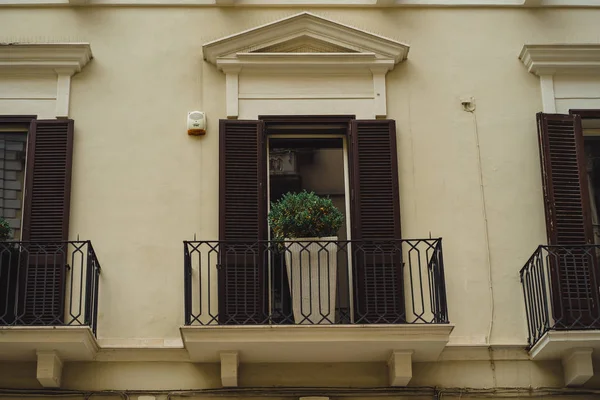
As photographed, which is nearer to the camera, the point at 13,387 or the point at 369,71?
the point at 13,387

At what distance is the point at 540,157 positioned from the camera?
1142cm

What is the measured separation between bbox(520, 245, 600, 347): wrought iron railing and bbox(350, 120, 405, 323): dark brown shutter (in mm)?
1236

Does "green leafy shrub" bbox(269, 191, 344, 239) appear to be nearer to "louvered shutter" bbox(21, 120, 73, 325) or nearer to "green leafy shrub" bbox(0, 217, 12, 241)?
"louvered shutter" bbox(21, 120, 73, 325)

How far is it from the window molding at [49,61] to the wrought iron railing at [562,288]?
16.0ft

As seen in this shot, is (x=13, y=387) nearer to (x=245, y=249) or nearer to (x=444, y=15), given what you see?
(x=245, y=249)

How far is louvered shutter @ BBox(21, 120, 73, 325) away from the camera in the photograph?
10.6 meters

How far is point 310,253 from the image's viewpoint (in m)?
10.5

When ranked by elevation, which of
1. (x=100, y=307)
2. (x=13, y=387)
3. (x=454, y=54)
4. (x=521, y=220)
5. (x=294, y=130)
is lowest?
(x=13, y=387)

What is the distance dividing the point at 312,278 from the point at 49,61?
357 centimetres

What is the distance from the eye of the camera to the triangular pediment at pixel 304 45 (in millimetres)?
11703

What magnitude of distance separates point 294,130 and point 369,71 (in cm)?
98

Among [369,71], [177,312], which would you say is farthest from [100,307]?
[369,71]

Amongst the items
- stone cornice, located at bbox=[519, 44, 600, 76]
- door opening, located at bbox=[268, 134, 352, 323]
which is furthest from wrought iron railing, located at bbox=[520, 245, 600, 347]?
stone cornice, located at bbox=[519, 44, 600, 76]

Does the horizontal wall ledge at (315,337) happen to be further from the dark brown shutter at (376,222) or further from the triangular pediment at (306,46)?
the triangular pediment at (306,46)
